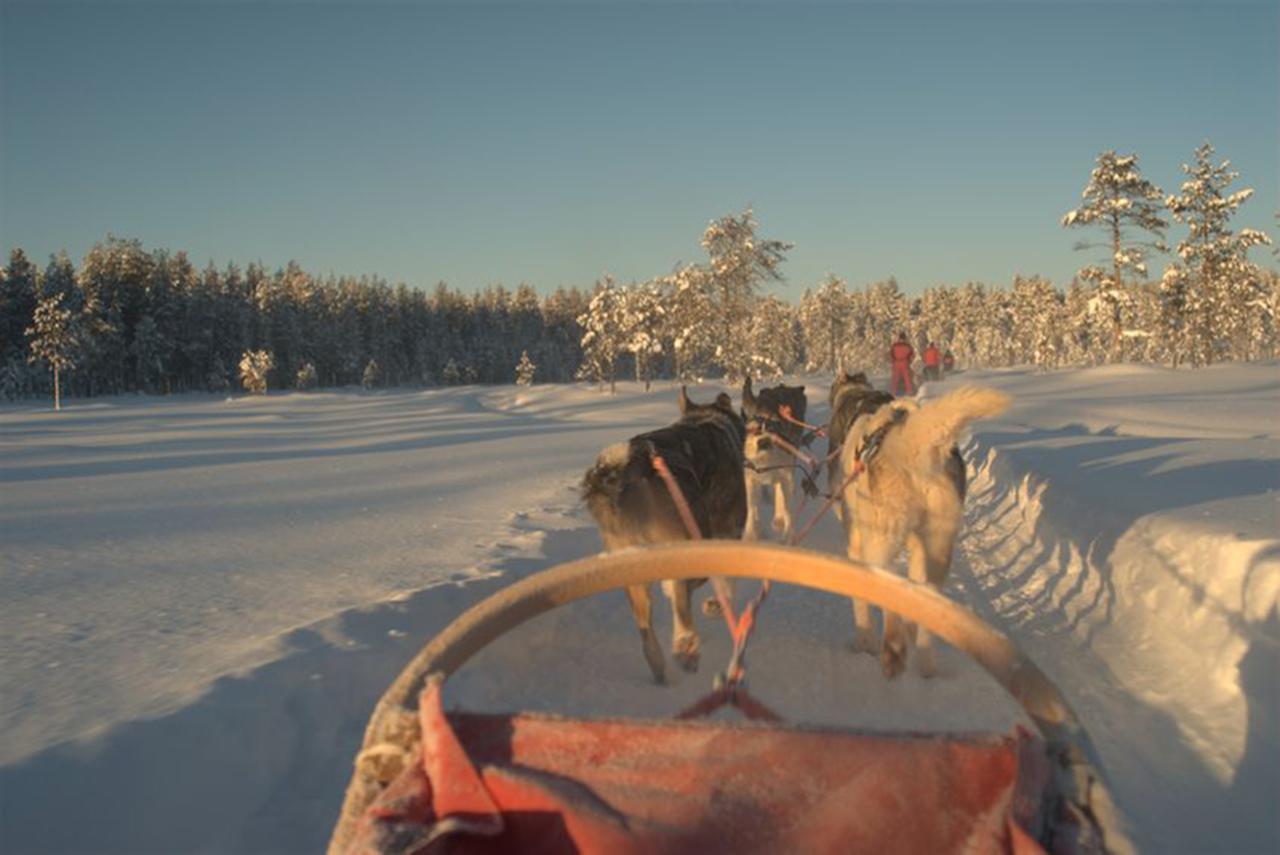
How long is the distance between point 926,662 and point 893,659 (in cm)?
20

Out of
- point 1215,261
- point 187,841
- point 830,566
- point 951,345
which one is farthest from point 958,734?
point 951,345

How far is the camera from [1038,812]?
4.49 feet

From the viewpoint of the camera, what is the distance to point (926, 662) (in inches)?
179

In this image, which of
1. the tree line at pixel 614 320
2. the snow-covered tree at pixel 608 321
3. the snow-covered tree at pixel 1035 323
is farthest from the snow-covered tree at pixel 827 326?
the snow-covered tree at pixel 608 321

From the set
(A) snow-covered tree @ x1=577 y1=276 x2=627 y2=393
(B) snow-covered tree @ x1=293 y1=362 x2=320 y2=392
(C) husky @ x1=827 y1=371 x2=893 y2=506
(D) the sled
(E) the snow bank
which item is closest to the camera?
(D) the sled

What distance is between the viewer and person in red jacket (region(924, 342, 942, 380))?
39.0 metres

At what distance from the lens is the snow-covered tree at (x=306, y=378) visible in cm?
8275

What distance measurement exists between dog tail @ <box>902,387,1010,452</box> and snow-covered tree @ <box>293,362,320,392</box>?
85772mm

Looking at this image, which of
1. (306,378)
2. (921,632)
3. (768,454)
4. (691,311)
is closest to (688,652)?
(921,632)

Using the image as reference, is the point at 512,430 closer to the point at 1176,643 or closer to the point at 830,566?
the point at 1176,643

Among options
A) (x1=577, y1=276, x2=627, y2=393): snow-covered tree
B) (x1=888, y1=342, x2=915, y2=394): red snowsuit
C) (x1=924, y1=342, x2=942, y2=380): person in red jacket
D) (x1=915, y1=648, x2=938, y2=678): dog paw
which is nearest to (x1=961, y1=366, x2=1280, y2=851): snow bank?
(x1=915, y1=648, x2=938, y2=678): dog paw

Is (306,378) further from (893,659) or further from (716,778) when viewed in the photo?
(716,778)

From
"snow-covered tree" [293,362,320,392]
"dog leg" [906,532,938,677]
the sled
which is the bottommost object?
"dog leg" [906,532,938,677]

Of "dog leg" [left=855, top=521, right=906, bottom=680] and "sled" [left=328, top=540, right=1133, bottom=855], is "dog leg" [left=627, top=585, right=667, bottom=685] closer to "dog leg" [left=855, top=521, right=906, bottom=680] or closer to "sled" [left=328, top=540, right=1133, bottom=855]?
"dog leg" [left=855, top=521, right=906, bottom=680]
